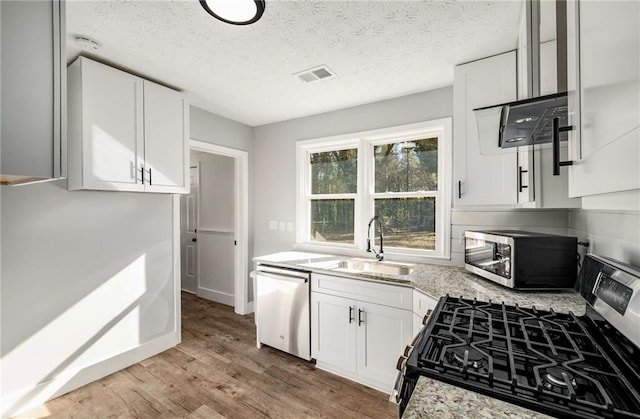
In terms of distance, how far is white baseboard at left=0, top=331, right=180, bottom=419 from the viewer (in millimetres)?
1913

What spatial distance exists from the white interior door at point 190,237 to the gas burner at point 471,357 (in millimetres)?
4308

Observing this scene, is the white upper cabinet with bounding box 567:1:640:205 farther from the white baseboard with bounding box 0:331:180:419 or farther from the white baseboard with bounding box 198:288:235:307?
the white baseboard with bounding box 198:288:235:307

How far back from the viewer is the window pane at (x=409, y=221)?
272cm

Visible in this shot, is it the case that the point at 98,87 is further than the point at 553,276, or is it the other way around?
the point at 98,87

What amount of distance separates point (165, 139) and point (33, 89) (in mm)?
1899

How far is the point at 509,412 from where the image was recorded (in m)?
0.61

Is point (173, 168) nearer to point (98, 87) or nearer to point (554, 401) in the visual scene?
point (98, 87)

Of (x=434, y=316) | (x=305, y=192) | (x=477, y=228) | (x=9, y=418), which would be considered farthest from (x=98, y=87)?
(x=477, y=228)

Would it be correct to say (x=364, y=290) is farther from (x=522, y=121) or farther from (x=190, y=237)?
(x=190, y=237)

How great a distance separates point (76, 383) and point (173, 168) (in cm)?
183

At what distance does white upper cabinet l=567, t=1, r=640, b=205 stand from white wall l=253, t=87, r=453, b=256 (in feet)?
6.60

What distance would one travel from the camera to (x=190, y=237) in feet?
15.0

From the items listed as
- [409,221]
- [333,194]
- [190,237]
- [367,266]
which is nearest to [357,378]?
[367,266]

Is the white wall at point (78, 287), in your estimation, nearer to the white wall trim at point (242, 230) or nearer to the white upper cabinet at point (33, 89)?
the white wall trim at point (242, 230)
